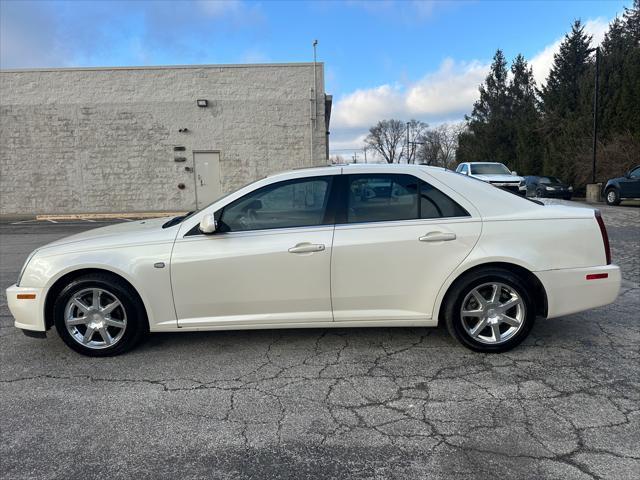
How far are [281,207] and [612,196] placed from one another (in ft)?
66.1

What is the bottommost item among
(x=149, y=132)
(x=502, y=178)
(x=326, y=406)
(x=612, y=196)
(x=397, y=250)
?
(x=326, y=406)

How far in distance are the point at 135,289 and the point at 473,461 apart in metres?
2.78

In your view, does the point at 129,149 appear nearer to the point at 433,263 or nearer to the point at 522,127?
the point at 433,263

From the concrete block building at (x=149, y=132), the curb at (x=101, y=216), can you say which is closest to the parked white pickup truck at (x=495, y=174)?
the concrete block building at (x=149, y=132)

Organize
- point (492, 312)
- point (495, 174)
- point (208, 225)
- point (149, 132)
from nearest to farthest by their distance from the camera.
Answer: point (208, 225) < point (492, 312) < point (495, 174) < point (149, 132)

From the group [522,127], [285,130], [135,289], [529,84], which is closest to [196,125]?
[285,130]

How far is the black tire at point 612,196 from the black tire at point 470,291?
18.6 m

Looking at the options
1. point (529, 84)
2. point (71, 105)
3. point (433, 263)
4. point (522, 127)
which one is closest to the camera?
point (433, 263)

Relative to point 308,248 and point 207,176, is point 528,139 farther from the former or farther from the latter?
point 308,248

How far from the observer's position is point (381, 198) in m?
3.85

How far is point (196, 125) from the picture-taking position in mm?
19156

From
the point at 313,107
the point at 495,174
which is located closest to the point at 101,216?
the point at 313,107

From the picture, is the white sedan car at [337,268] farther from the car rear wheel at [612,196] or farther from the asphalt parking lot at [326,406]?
the car rear wheel at [612,196]

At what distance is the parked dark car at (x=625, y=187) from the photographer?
18.1m
